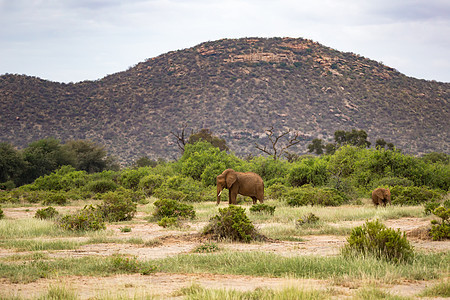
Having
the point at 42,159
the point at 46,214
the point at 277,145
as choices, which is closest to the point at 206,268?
the point at 46,214

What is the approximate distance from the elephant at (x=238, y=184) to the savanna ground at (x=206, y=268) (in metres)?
7.28

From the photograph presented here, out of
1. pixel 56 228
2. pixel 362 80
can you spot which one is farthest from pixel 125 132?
pixel 56 228

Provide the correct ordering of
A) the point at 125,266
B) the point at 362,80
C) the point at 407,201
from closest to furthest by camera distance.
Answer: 1. the point at 125,266
2. the point at 407,201
3. the point at 362,80

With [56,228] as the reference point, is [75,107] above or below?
above

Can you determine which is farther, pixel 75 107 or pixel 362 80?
pixel 362 80

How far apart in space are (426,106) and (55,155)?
61835 mm

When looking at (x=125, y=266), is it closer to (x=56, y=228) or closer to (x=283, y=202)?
(x=56, y=228)

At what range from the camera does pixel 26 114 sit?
229 feet

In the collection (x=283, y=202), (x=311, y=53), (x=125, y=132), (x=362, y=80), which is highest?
(x=311, y=53)

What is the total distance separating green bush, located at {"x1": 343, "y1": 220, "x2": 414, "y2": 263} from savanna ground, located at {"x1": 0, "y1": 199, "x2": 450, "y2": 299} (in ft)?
0.84

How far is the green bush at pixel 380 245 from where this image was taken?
27.8 feet

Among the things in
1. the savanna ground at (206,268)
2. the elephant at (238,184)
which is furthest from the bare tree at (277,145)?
the savanna ground at (206,268)

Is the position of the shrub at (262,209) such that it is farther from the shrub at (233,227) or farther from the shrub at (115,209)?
the shrub at (233,227)

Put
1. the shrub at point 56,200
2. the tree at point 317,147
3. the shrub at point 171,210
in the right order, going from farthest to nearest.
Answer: the tree at point 317,147, the shrub at point 56,200, the shrub at point 171,210
